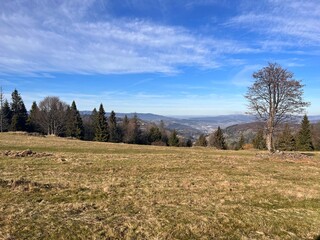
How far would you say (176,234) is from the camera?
6094 mm

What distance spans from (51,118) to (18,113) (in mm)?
8927

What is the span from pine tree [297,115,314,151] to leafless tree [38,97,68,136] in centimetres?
6474

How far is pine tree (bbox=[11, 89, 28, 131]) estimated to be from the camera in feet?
247

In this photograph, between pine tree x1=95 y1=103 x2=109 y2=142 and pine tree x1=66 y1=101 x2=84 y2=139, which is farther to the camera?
pine tree x1=66 y1=101 x2=84 y2=139

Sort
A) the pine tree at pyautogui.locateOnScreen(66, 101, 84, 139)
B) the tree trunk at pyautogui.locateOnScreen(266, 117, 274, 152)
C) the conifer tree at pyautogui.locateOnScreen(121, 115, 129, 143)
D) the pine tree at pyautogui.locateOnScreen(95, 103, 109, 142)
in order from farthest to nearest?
the conifer tree at pyautogui.locateOnScreen(121, 115, 129, 143), the pine tree at pyautogui.locateOnScreen(66, 101, 84, 139), the pine tree at pyautogui.locateOnScreen(95, 103, 109, 142), the tree trunk at pyautogui.locateOnScreen(266, 117, 274, 152)

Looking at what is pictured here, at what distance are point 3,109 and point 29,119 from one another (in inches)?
293

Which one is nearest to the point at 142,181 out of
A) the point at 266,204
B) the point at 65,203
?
the point at 65,203

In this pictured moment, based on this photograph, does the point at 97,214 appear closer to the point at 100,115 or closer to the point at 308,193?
the point at 308,193

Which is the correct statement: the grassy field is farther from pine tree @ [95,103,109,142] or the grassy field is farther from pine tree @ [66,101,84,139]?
pine tree @ [66,101,84,139]

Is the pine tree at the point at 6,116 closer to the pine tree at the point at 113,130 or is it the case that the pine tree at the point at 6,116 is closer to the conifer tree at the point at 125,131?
the pine tree at the point at 113,130

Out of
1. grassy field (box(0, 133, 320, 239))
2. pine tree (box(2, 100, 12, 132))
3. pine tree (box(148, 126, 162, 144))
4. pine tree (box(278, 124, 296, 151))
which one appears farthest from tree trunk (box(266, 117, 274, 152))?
pine tree (box(2, 100, 12, 132))

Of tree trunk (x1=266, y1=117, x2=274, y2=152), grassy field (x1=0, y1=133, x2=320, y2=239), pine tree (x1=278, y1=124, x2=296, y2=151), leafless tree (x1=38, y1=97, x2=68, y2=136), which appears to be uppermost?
leafless tree (x1=38, y1=97, x2=68, y2=136)

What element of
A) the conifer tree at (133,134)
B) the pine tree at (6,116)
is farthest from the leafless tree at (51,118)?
the conifer tree at (133,134)

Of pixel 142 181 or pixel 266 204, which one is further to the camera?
pixel 142 181
